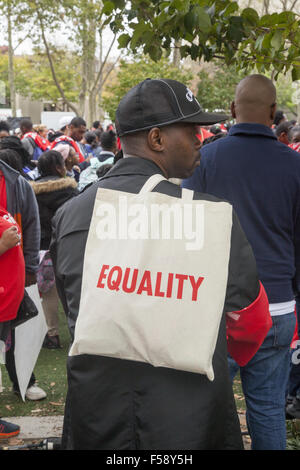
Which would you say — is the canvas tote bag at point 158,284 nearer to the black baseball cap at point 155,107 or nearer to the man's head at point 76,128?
the black baseball cap at point 155,107

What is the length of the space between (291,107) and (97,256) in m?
73.9

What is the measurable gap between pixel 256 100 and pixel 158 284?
1835 millimetres

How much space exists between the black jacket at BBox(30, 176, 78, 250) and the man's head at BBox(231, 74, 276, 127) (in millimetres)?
3430

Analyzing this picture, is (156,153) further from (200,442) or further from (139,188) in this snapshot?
(200,442)

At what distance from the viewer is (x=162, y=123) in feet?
7.00

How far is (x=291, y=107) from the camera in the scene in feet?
237

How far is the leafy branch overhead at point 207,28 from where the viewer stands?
3.21m

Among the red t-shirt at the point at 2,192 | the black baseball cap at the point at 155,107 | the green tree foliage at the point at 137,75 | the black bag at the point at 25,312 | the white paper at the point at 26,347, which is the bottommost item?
the white paper at the point at 26,347

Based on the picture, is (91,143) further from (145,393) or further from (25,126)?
(145,393)

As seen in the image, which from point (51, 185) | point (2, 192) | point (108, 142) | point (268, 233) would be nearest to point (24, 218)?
point (2, 192)

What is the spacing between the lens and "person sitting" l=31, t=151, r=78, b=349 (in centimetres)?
650

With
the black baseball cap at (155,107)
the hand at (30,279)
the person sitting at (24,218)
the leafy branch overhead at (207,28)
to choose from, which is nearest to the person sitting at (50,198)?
the person sitting at (24,218)

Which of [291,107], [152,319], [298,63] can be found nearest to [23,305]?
[298,63]

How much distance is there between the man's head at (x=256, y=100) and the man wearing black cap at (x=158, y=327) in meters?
1.11
